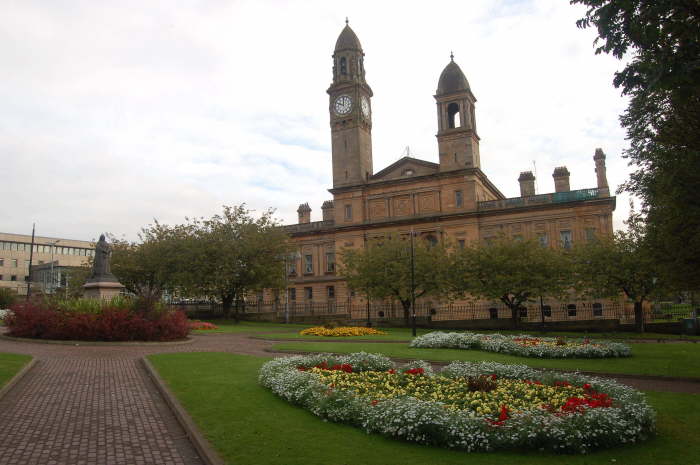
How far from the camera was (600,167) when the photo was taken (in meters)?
55.6

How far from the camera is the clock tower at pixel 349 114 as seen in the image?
204 ft

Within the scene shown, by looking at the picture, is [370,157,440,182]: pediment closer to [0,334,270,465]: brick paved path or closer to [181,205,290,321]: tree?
[181,205,290,321]: tree

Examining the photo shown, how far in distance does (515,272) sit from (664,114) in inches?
885

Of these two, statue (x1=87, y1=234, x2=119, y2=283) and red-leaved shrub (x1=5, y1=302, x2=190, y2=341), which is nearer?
red-leaved shrub (x1=5, y1=302, x2=190, y2=341)

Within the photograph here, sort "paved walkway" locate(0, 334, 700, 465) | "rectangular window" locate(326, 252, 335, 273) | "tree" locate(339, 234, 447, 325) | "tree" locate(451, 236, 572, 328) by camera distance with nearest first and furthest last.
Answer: "paved walkway" locate(0, 334, 700, 465)
"tree" locate(451, 236, 572, 328)
"tree" locate(339, 234, 447, 325)
"rectangular window" locate(326, 252, 335, 273)

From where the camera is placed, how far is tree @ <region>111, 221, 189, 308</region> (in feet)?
158

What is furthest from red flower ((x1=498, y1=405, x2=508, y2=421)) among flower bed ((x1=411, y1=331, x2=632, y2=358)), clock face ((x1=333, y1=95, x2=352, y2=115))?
clock face ((x1=333, y1=95, x2=352, y2=115))

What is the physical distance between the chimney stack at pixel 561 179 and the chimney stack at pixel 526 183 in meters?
2.92

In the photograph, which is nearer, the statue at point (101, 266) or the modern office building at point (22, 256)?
the statue at point (101, 266)

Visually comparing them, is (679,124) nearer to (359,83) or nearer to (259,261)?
(259,261)

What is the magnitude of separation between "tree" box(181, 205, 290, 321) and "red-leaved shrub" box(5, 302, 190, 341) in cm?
1995

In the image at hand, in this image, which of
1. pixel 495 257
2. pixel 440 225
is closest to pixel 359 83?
pixel 440 225

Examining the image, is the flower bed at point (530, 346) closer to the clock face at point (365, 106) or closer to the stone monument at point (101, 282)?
the stone monument at point (101, 282)

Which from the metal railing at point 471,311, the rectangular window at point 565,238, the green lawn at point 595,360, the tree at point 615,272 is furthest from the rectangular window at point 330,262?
the green lawn at point 595,360
